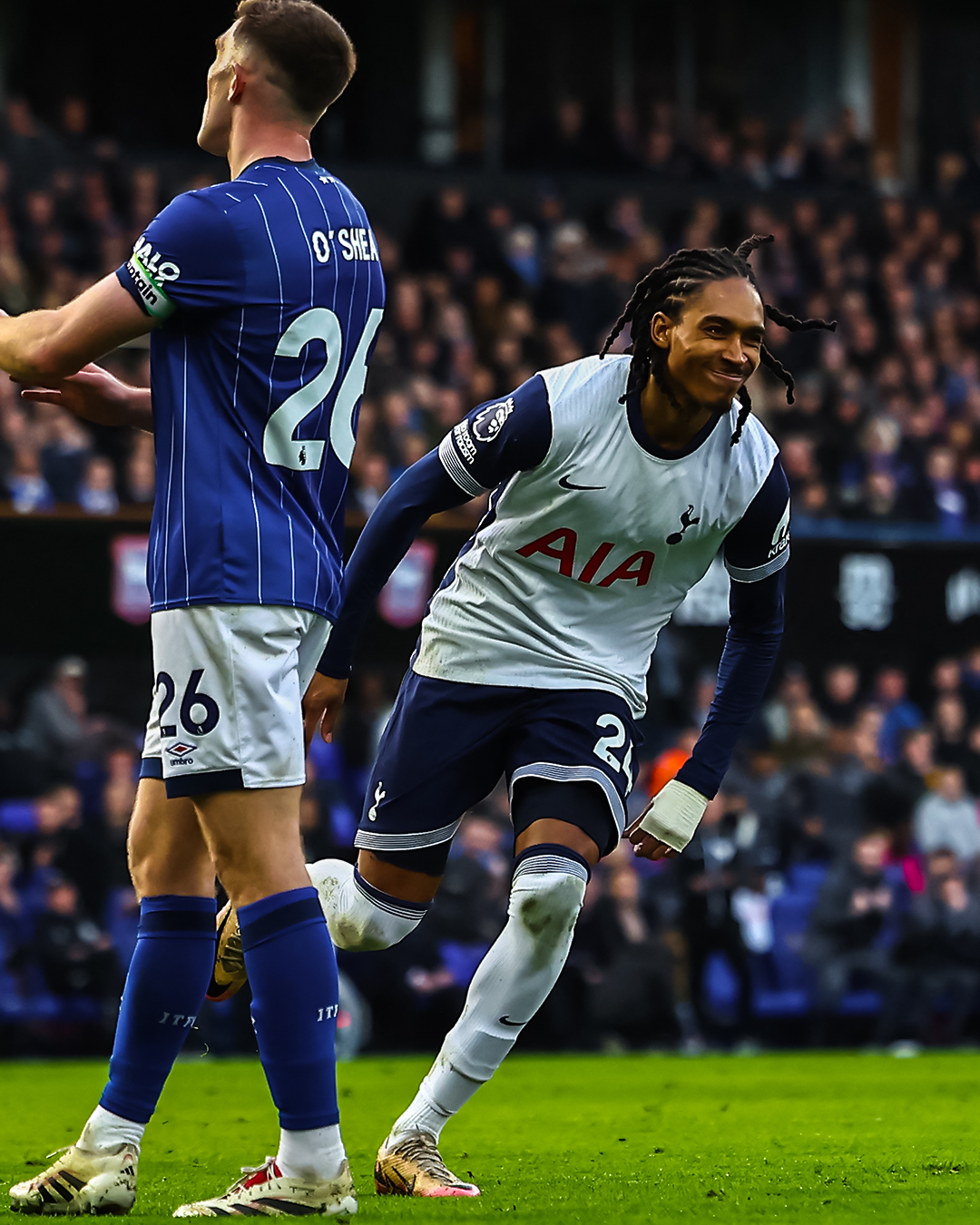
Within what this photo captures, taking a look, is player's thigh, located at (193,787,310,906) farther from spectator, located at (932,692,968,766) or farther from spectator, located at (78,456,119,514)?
spectator, located at (932,692,968,766)

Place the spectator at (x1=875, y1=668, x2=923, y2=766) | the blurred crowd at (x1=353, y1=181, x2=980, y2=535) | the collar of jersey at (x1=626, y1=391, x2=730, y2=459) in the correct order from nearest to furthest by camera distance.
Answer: the collar of jersey at (x1=626, y1=391, x2=730, y2=459) → the spectator at (x1=875, y1=668, x2=923, y2=766) → the blurred crowd at (x1=353, y1=181, x2=980, y2=535)

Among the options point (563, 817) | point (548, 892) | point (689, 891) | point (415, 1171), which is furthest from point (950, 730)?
point (415, 1171)

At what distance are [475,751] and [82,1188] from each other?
4.87ft

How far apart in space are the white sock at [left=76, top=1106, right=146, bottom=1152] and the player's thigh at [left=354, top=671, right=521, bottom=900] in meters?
1.20

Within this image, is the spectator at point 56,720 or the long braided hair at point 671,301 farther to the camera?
the spectator at point 56,720

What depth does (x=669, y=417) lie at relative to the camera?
4555 mm

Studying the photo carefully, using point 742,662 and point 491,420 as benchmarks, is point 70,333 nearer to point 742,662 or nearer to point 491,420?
point 491,420

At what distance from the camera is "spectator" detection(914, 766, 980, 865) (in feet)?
41.1

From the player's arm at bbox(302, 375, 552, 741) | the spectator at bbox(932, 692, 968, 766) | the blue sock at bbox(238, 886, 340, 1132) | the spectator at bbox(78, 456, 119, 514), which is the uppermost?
the player's arm at bbox(302, 375, 552, 741)

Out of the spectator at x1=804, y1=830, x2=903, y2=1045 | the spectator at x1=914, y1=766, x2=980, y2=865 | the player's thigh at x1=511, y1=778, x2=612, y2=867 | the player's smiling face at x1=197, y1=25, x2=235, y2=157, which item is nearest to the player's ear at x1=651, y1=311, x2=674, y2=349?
the player's thigh at x1=511, y1=778, x2=612, y2=867

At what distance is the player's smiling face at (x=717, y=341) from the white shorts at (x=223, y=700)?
133 cm

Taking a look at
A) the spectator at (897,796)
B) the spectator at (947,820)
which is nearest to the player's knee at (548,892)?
the spectator at (897,796)

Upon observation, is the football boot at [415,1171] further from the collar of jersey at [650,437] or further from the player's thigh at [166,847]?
the collar of jersey at [650,437]

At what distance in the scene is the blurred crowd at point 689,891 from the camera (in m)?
10.7
